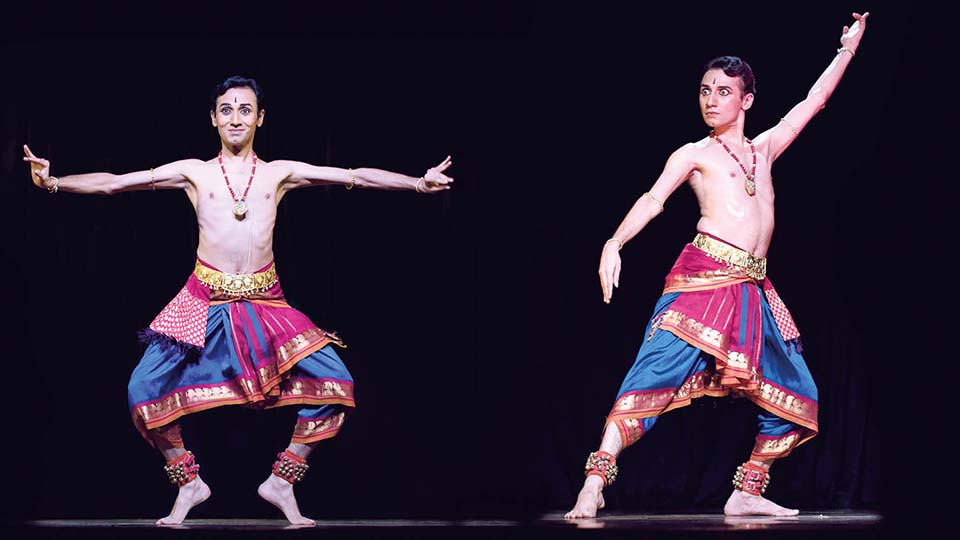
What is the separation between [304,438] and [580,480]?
1.26 m

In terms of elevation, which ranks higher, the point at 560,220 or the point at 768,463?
the point at 560,220

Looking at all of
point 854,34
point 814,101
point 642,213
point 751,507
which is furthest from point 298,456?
point 854,34

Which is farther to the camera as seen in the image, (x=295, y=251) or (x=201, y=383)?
(x=295, y=251)

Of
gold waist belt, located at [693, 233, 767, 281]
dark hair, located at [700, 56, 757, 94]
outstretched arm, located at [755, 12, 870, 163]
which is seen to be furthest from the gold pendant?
outstretched arm, located at [755, 12, 870, 163]

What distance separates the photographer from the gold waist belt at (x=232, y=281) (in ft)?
15.7

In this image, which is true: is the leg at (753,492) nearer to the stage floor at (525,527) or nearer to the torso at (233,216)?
the stage floor at (525,527)

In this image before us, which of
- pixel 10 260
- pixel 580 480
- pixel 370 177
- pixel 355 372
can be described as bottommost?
pixel 580 480

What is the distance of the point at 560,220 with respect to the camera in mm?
5562

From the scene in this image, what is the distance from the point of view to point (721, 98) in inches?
190

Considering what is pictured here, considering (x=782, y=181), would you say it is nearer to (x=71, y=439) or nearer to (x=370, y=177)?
(x=370, y=177)

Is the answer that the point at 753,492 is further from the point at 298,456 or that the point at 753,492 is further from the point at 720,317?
the point at 298,456

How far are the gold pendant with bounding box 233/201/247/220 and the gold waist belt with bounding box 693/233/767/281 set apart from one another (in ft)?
4.95

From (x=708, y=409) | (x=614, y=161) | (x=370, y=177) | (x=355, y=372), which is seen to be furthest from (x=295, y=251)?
(x=708, y=409)

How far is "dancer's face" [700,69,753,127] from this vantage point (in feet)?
15.8
